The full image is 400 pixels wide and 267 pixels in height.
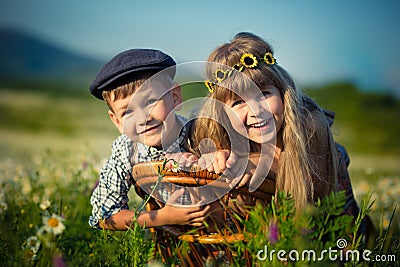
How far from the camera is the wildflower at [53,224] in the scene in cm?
199

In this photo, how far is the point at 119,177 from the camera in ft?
8.53

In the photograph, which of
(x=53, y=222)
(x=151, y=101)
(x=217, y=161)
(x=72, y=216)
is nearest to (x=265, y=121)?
(x=217, y=161)

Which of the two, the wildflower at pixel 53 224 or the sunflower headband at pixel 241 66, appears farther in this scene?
the sunflower headband at pixel 241 66

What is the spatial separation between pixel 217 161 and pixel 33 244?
826 millimetres

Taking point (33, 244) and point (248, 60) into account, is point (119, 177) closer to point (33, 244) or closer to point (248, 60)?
point (33, 244)

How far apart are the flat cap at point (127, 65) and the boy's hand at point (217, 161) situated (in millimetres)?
506

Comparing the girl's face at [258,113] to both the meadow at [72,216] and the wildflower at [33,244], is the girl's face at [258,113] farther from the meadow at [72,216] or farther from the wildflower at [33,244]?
the wildflower at [33,244]

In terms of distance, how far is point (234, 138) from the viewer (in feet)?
8.52

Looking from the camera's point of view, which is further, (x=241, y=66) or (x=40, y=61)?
(x=40, y=61)

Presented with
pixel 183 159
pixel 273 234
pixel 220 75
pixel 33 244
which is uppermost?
pixel 220 75

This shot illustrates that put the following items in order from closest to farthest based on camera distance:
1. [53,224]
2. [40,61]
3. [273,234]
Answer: [273,234] < [53,224] < [40,61]

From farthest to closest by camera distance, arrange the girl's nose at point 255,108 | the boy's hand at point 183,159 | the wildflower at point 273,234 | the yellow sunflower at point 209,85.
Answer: the yellow sunflower at point 209,85 → the girl's nose at point 255,108 → the boy's hand at point 183,159 → the wildflower at point 273,234

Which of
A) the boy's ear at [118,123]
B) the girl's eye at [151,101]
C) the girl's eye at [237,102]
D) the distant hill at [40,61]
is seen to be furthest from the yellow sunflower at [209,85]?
the distant hill at [40,61]

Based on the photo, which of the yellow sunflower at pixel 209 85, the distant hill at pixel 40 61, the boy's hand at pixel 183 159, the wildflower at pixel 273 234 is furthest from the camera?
the distant hill at pixel 40 61
